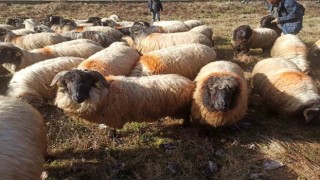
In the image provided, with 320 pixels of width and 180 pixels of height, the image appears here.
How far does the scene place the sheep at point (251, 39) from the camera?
10523mm

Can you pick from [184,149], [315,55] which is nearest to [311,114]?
[184,149]

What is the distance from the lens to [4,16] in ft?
65.3

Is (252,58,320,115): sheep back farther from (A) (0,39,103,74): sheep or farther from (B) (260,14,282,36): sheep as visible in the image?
(B) (260,14,282,36): sheep

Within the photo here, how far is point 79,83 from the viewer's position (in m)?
5.37

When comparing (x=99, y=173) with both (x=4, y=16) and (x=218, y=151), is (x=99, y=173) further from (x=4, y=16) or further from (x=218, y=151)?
(x=4, y=16)

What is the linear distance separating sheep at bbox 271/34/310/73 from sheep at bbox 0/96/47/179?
6.46 metres

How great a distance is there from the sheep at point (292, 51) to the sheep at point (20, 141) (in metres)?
6.46

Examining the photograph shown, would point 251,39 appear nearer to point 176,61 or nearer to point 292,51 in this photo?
point 292,51

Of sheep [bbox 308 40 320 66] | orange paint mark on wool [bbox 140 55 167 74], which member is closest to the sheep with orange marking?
orange paint mark on wool [bbox 140 55 167 74]

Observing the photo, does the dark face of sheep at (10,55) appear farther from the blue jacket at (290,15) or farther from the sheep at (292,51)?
the blue jacket at (290,15)

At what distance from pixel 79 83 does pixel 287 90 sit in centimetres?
396

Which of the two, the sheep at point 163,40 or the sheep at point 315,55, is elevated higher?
the sheep at point 163,40

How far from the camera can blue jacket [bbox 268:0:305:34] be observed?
1009 cm

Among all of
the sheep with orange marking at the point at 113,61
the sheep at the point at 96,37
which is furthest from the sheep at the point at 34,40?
the sheep with orange marking at the point at 113,61
